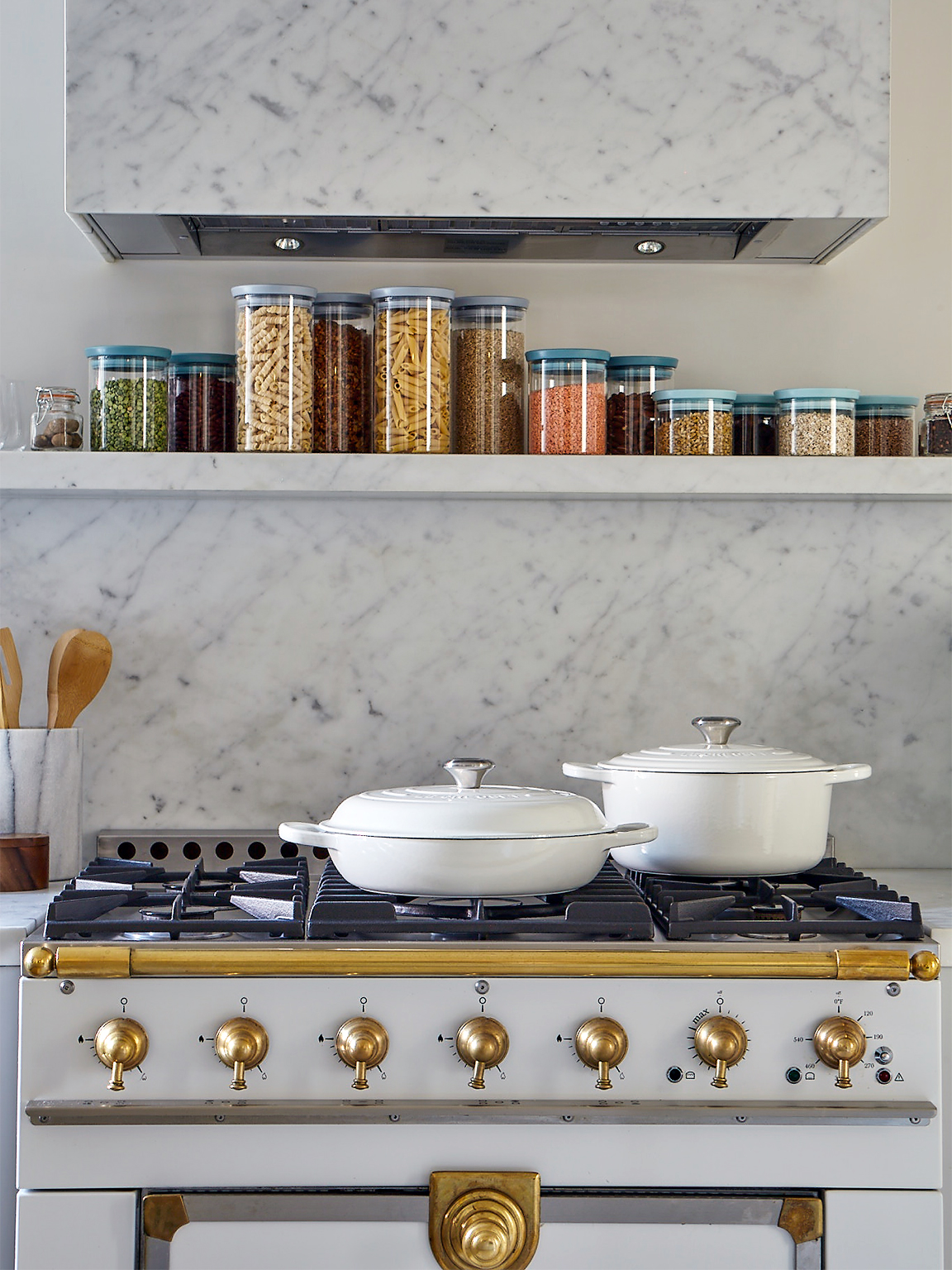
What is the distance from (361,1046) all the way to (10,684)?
78 centimetres

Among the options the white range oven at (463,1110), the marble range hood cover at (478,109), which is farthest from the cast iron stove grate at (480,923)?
the marble range hood cover at (478,109)

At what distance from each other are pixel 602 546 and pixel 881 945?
771mm

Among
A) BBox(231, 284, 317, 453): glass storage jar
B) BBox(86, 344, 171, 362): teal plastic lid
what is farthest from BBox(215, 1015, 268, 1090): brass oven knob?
BBox(86, 344, 171, 362): teal plastic lid

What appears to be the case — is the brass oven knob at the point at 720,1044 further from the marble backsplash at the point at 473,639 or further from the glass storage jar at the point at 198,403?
the glass storage jar at the point at 198,403

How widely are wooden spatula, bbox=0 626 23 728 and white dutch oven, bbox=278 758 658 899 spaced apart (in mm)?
540

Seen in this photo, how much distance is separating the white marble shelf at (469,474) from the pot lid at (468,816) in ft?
1.47

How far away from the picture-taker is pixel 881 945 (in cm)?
119

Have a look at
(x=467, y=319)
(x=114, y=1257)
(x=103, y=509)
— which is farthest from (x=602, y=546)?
(x=114, y=1257)

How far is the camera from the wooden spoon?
1626mm

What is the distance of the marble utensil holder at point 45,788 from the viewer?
5.02 feet

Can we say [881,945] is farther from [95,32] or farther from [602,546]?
[95,32]

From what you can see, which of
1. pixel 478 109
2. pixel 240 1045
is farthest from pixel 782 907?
pixel 478 109

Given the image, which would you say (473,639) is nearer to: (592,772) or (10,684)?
(592,772)

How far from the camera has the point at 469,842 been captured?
1.18 metres
